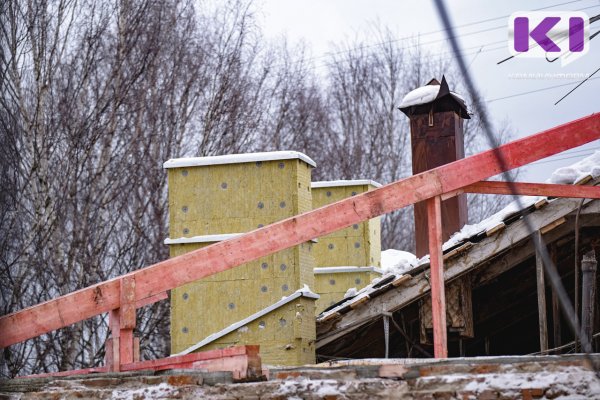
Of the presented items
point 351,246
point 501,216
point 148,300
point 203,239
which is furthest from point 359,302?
point 351,246

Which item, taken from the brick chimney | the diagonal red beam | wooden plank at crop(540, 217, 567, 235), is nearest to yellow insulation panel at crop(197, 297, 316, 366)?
the diagonal red beam

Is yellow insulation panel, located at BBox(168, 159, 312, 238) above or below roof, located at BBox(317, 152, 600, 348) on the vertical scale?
above

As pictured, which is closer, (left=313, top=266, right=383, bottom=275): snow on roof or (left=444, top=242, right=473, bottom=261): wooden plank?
(left=444, top=242, right=473, bottom=261): wooden plank

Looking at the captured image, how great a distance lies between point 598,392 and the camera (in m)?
4.30

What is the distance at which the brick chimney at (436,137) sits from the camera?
36.1 feet

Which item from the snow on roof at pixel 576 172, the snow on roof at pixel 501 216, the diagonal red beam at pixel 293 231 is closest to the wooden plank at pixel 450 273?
the snow on roof at pixel 501 216

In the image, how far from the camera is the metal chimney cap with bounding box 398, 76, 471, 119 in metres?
11.2

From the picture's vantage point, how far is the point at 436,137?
1121cm

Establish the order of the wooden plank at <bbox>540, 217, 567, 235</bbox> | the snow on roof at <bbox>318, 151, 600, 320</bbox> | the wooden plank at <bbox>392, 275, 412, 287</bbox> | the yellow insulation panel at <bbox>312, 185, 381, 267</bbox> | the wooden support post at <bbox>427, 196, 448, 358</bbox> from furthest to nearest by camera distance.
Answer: the yellow insulation panel at <bbox>312, 185, 381, 267</bbox>
the wooden plank at <bbox>392, 275, 412, 287</bbox>
the snow on roof at <bbox>318, 151, 600, 320</bbox>
the wooden plank at <bbox>540, 217, 567, 235</bbox>
the wooden support post at <bbox>427, 196, 448, 358</bbox>

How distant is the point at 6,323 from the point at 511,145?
404 centimetres

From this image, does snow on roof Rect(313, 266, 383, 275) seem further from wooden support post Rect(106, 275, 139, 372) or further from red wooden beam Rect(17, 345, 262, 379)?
red wooden beam Rect(17, 345, 262, 379)

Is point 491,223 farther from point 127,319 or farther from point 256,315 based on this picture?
point 127,319

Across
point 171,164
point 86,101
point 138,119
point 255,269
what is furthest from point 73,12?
point 255,269

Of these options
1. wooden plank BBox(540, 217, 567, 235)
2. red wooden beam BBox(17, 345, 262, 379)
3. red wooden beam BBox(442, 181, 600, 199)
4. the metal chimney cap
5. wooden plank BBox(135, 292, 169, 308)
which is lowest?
red wooden beam BBox(17, 345, 262, 379)
